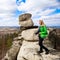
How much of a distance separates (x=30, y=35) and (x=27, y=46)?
1.66 meters

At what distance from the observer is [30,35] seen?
17.2 m

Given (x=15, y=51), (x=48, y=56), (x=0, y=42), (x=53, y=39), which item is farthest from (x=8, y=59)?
(x=0, y=42)

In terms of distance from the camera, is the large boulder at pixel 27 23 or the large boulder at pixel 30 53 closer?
the large boulder at pixel 30 53

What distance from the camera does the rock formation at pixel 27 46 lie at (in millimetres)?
13612

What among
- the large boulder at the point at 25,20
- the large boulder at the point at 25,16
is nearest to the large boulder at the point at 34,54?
the large boulder at the point at 25,20

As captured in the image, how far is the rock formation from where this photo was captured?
13612mm

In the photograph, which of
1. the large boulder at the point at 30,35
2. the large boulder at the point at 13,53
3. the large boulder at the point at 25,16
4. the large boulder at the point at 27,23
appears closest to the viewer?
the large boulder at the point at 13,53

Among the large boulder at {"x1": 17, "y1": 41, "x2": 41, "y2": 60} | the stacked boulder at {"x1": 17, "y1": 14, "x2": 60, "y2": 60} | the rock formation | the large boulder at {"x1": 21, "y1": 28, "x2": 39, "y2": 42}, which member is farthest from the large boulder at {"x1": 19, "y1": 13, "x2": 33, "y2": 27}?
the large boulder at {"x1": 17, "y1": 41, "x2": 41, "y2": 60}

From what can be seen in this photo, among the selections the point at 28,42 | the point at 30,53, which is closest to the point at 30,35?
the point at 28,42

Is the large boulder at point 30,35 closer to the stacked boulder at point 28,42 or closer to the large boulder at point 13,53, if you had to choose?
the stacked boulder at point 28,42

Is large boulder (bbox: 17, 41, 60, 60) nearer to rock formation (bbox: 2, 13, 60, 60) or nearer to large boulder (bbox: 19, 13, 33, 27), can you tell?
rock formation (bbox: 2, 13, 60, 60)

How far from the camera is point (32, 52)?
46.4 ft

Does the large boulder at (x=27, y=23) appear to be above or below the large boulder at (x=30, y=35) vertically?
above

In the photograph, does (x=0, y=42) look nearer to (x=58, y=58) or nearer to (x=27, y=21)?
(x=27, y=21)
